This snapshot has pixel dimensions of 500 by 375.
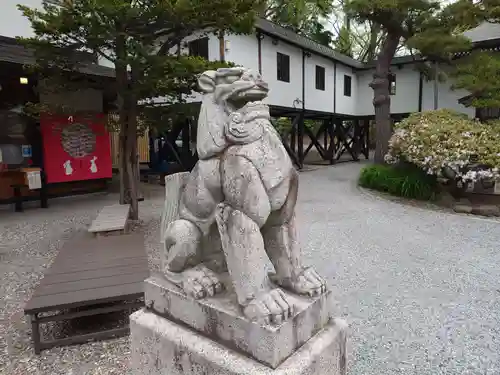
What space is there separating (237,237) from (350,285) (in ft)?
9.00

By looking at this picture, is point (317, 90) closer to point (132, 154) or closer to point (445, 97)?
point (445, 97)

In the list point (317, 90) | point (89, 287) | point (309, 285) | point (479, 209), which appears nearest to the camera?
point (309, 285)

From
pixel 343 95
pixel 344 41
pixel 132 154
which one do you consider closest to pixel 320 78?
pixel 343 95

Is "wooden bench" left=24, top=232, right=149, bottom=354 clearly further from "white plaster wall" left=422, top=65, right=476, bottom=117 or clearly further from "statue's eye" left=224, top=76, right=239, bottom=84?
"white plaster wall" left=422, top=65, right=476, bottom=117

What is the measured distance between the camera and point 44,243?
5.40m

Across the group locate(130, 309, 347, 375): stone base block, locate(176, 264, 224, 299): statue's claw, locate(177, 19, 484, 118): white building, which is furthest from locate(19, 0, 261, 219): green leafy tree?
locate(177, 19, 484, 118): white building

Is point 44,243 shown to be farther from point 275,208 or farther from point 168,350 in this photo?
point 275,208

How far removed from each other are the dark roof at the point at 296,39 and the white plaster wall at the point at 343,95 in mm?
334

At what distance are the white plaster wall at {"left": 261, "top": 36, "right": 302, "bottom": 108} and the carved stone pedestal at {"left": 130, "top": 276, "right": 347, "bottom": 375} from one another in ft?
33.0

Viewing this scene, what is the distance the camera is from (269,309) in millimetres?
1464

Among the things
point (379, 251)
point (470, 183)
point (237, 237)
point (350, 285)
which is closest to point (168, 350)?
point (237, 237)

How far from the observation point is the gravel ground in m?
2.61

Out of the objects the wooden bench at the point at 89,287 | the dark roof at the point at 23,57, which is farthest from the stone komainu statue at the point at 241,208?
the dark roof at the point at 23,57

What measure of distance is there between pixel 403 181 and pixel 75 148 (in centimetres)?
784
